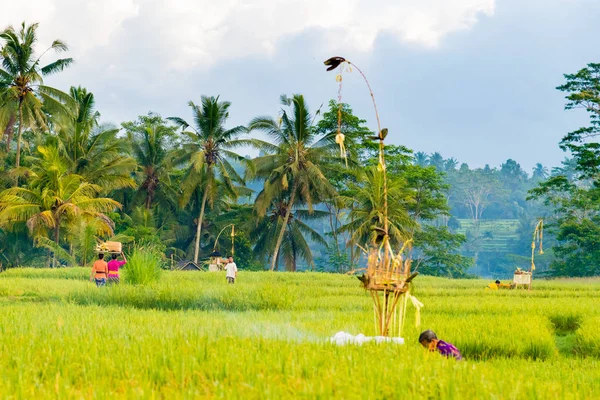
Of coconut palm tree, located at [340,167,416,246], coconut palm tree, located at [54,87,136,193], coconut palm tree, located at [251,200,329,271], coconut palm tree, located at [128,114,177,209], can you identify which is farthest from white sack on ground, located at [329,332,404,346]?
coconut palm tree, located at [128,114,177,209]

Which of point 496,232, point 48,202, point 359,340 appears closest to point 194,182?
point 48,202

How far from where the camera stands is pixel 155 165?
39438 millimetres

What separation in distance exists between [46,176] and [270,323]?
21463 mm

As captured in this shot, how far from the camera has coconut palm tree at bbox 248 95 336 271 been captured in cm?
3366

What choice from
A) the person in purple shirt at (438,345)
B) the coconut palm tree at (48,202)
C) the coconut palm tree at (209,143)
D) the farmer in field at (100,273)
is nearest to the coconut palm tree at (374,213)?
the coconut palm tree at (209,143)

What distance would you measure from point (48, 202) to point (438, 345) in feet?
79.0

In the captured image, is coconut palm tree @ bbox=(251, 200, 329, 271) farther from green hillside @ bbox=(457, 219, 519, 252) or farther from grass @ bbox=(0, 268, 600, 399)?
green hillside @ bbox=(457, 219, 519, 252)

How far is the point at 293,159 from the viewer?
34.8m

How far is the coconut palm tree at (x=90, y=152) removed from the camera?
3312 centimetres

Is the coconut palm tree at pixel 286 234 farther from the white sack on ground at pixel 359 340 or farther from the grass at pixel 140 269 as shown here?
the white sack on ground at pixel 359 340

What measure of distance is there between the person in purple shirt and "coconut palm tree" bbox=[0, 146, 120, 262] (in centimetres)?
2274

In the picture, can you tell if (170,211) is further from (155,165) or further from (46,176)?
(46,176)

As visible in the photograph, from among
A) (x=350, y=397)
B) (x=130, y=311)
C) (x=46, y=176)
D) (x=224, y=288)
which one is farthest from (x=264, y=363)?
(x=46, y=176)

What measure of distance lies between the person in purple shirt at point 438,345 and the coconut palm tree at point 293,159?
25.7 metres
